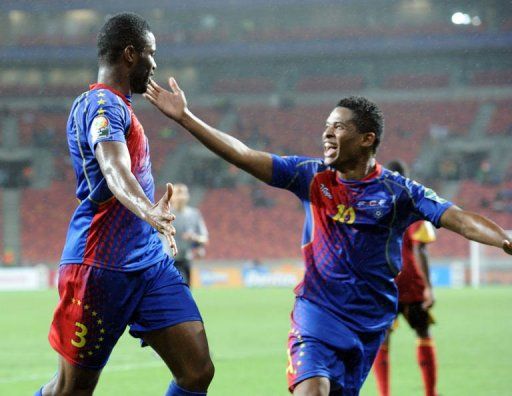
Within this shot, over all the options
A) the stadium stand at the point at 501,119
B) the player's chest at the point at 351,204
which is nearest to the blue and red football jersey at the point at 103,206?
the player's chest at the point at 351,204

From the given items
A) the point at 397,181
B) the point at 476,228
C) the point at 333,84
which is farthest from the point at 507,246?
the point at 333,84

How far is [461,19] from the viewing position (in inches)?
1893

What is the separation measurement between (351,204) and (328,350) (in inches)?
29.6

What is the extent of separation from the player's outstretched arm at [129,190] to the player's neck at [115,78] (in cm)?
58

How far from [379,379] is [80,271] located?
3.56 metres

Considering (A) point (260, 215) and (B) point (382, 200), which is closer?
(B) point (382, 200)

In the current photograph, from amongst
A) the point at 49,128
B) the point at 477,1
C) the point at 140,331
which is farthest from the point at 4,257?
the point at 140,331

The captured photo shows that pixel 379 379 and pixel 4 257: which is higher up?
pixel 379 379

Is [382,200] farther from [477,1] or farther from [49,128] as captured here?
[477,1]

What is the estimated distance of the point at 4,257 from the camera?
37.8 metres

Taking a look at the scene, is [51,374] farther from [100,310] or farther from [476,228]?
[476,228]

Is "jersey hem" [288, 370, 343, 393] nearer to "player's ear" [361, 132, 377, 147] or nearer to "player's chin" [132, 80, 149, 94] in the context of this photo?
"player's ear" [361, 132, 377, 147]

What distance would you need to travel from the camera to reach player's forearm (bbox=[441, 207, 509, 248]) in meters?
4.61

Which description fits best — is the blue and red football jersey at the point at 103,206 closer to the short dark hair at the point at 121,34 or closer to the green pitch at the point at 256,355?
the short dark hair at the point at 121,34
